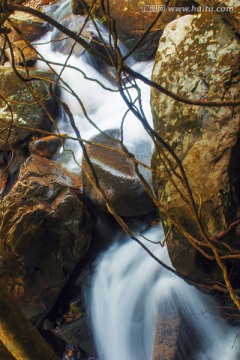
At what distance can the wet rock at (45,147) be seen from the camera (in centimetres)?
593

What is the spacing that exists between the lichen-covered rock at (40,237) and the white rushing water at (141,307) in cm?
48

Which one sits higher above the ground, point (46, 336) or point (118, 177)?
point (118, 177)

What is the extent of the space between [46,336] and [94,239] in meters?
1.42

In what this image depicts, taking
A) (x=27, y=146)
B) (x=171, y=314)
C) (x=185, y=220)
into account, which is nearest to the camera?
(x=185, y=220)

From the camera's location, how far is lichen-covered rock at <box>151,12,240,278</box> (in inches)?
131

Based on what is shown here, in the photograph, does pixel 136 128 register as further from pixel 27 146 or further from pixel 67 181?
pixel 27 146

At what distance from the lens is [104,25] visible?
7605 mm

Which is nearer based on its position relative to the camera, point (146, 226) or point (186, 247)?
point (186, 247)

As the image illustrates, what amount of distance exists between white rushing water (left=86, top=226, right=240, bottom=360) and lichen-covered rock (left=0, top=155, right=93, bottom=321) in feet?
1.56

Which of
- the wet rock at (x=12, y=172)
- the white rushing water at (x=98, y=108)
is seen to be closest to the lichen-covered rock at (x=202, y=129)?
the white rushing water at (x=98, y=108)

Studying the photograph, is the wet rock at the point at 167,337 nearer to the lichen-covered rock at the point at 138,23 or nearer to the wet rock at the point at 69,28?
the lichen-covered rock at the point at 138,23

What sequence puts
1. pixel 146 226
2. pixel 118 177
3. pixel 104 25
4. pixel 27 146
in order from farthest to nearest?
pixel 104 25 < pixel 27 146 < pixel 146 226 < pixel 118 177

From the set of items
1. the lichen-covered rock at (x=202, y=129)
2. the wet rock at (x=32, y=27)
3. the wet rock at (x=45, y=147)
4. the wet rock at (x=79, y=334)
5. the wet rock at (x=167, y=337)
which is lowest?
the wet rock at (x=167, y=337)

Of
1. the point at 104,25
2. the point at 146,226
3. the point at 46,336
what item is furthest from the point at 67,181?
the point at 104,25
